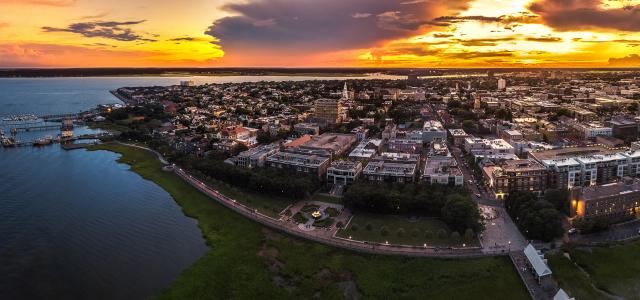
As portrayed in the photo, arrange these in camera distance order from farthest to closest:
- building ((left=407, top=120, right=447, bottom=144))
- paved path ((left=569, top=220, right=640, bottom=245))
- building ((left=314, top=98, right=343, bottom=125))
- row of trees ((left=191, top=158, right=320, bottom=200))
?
1. building ((left=314, top=98, right=343, bottom=125))
2. building ((left=407, top=120, right=447, bottom=144))
3. row of trees ((left=191, top=158, right=320, bottom=200))
4. paved path ((left=569, top=220, right=640, bottom=245))

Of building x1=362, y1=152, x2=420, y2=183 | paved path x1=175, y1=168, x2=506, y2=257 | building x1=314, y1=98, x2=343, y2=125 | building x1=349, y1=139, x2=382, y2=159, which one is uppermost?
building x1=314, y1=98, x2=343, y2=125

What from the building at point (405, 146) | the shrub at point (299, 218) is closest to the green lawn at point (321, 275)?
the shrub at point (299, 218)

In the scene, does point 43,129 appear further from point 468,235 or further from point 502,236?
point 502,236

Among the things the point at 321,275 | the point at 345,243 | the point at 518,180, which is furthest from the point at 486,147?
the point at 321,275

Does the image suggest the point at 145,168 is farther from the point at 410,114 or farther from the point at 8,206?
the point at 410,114

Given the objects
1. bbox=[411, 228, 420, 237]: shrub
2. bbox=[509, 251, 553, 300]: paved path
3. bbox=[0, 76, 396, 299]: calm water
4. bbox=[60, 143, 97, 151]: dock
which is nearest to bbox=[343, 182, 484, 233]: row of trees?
bbox=[411, 228, 420, 237]: shrub

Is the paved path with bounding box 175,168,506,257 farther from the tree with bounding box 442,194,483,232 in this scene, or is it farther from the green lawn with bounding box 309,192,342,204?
the green lawn with bounding box 309,192,342,204

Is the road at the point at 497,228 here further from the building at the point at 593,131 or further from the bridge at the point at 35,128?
the bridge at the point at 35,128
